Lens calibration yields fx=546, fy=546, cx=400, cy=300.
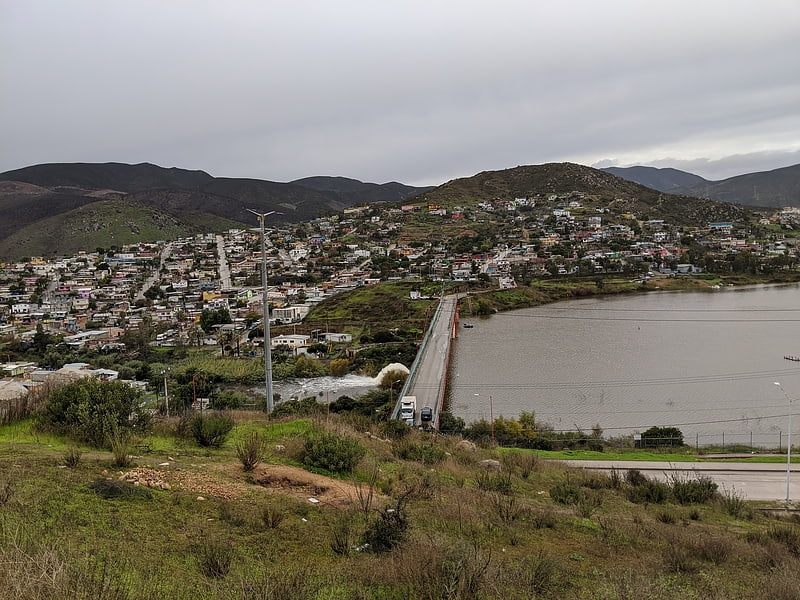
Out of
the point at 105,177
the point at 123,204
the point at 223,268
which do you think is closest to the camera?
the point at 223,268

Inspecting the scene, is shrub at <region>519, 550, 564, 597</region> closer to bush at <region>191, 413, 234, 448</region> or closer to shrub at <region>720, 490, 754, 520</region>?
bush at <region>191, 413, 234, 448</region>

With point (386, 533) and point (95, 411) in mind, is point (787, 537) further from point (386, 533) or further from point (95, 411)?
point (95, 411)

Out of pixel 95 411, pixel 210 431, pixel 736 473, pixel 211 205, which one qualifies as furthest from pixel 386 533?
pixel 211 205

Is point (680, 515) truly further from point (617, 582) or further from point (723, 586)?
point (617, 582)

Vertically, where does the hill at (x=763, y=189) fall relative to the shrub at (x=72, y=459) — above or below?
above

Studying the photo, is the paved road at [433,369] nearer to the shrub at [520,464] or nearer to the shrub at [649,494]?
the shrub at [520,464]

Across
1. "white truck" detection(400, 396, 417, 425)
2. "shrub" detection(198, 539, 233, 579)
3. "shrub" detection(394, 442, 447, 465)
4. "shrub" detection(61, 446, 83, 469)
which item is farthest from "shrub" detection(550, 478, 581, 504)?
"white truck" detection(400, 396, 417, 425)

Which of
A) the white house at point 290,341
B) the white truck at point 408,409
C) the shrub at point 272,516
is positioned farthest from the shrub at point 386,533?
the white house at point 290,341
